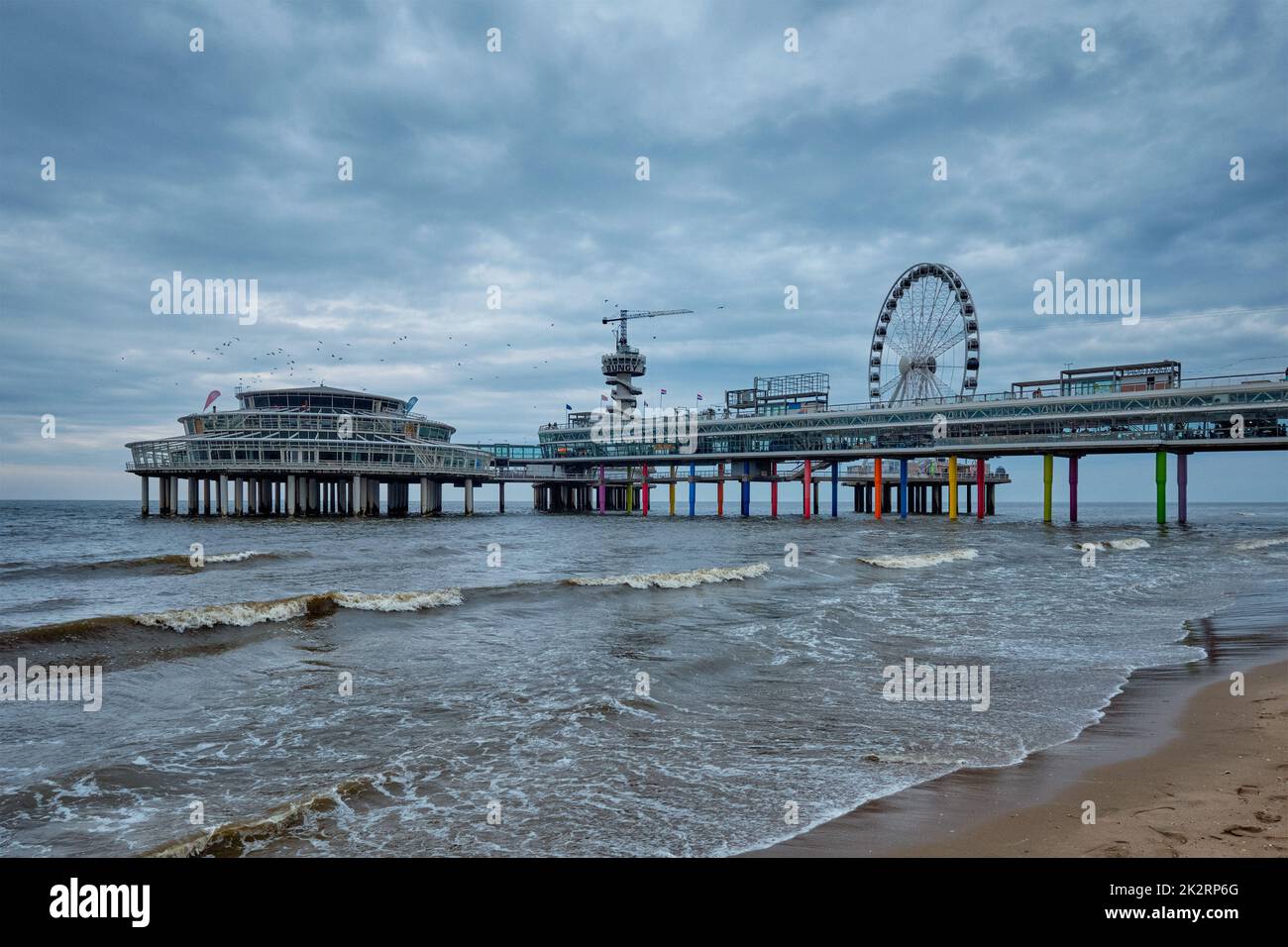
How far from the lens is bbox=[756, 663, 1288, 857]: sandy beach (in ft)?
17.7

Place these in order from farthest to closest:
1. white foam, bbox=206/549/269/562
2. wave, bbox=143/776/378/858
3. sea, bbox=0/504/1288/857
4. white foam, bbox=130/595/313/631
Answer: white foam, bbox=206/549/269/562
white foam, bbox=130/595/313/631
sea, bbox=0/504/1288/857
wave, bbox=143/776/378/858

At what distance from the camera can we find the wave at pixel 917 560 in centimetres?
3167

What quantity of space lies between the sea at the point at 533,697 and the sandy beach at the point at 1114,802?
407mm

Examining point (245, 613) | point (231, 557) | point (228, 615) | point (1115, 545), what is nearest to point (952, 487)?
point (1115, 545)

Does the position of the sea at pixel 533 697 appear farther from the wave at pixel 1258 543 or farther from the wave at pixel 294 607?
the wave at pixel 1258 543

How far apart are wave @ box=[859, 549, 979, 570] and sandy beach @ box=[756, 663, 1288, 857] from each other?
74.0ft

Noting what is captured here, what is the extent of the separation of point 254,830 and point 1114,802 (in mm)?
7284

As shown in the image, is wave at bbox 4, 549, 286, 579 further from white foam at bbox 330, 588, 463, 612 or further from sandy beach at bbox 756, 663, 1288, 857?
sandy beach at bbox 756, 663, 1288, 857

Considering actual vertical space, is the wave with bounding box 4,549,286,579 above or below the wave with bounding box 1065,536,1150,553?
above

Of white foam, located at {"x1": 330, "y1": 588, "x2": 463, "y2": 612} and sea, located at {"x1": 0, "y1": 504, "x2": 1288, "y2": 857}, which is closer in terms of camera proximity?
sea, located at {"x1": 0, "y1": 504, "x2": 1288, "y2": 857}

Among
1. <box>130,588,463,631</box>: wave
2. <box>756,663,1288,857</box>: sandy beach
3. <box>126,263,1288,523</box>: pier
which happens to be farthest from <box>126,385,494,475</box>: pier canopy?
<box>756,663,1288,857</box>: sandy beach

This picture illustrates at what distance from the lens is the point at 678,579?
84.9 ft

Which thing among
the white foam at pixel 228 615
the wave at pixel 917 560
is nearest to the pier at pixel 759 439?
the wave at pixel 917 560
